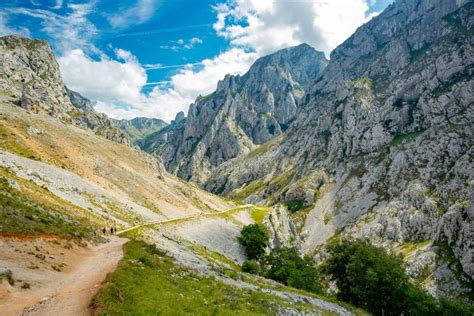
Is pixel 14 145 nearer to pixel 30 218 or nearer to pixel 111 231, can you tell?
pixel 111 231

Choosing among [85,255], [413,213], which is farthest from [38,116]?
[413,213]

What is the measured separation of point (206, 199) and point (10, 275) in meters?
127

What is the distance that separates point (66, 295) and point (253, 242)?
212 feet

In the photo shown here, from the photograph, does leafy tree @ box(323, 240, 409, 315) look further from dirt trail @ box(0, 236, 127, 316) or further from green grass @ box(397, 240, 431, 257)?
green grass @ box(397, 240, 431, 257)

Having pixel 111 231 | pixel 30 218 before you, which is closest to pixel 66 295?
pixel 30 218

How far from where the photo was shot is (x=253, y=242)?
284 feet

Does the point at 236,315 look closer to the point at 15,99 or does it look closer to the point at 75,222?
the point at 75,222

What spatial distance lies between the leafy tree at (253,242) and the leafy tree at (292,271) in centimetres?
813

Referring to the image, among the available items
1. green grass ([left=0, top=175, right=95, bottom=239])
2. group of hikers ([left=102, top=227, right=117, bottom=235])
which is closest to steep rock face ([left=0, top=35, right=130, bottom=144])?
group of hikers ([left=102, top=227, right=117, bottom=235])

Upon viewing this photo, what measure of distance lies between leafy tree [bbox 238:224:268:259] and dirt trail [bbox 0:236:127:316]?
2122 inches

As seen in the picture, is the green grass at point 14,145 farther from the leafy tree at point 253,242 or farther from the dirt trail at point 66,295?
the dirt trail at point 66,295

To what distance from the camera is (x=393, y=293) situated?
60250 mm

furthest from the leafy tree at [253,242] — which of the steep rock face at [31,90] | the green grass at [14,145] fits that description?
the steep rock face at [31,90]

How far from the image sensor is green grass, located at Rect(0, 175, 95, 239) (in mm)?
34250
